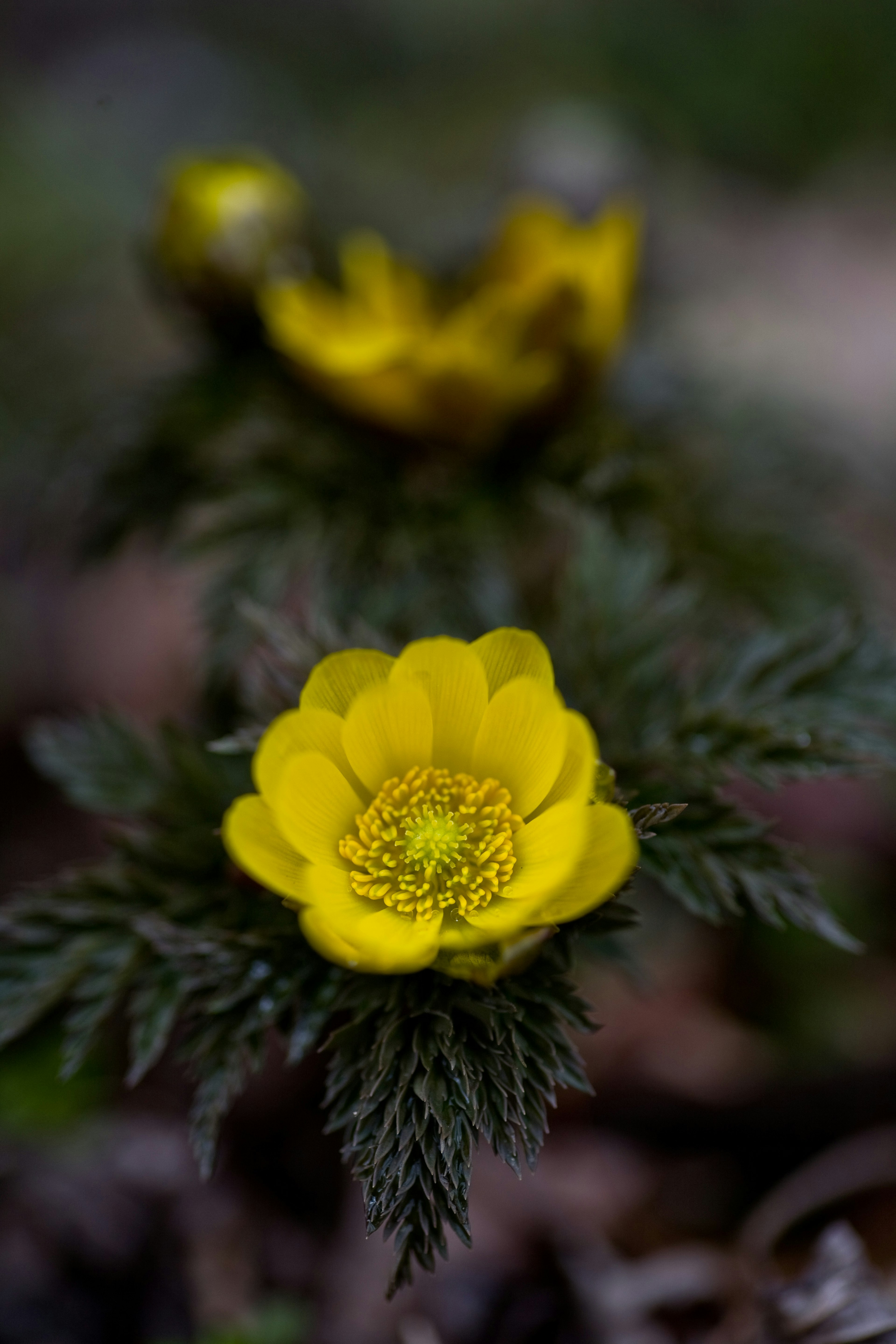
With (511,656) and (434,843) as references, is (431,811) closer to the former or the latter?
(434,843)

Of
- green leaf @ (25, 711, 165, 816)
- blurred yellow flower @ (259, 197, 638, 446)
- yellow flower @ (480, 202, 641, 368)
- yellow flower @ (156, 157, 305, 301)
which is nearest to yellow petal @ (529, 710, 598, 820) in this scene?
green leaf @ (25, 711, 165, 816)

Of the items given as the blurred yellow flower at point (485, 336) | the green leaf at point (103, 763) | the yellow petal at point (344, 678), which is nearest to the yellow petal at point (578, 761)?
the yellow petal at point (344, 678)

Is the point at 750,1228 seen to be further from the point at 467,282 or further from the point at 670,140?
the point at 670,140

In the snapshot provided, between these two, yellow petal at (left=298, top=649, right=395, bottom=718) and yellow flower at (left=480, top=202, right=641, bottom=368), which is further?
yellow flower at (left=480, top=202, right=641, bottom=368)

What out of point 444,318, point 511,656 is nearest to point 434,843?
point 511,656

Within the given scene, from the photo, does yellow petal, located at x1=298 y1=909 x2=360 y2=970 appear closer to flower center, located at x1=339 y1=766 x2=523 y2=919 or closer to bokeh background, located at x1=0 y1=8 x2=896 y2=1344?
flower center, located at x1=339 y1=766 x2=523 y2=919

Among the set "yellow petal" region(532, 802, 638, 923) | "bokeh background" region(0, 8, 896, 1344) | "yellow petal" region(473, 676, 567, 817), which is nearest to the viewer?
"yellow petal" region(532, 802, 638, 923)

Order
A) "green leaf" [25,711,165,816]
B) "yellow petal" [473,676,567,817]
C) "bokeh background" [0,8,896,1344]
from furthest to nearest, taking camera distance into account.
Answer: "bokeh background" [0,8,896,1344], "green leaf" [25,711,165,816], "yellow petal" [473,676,567,817]
